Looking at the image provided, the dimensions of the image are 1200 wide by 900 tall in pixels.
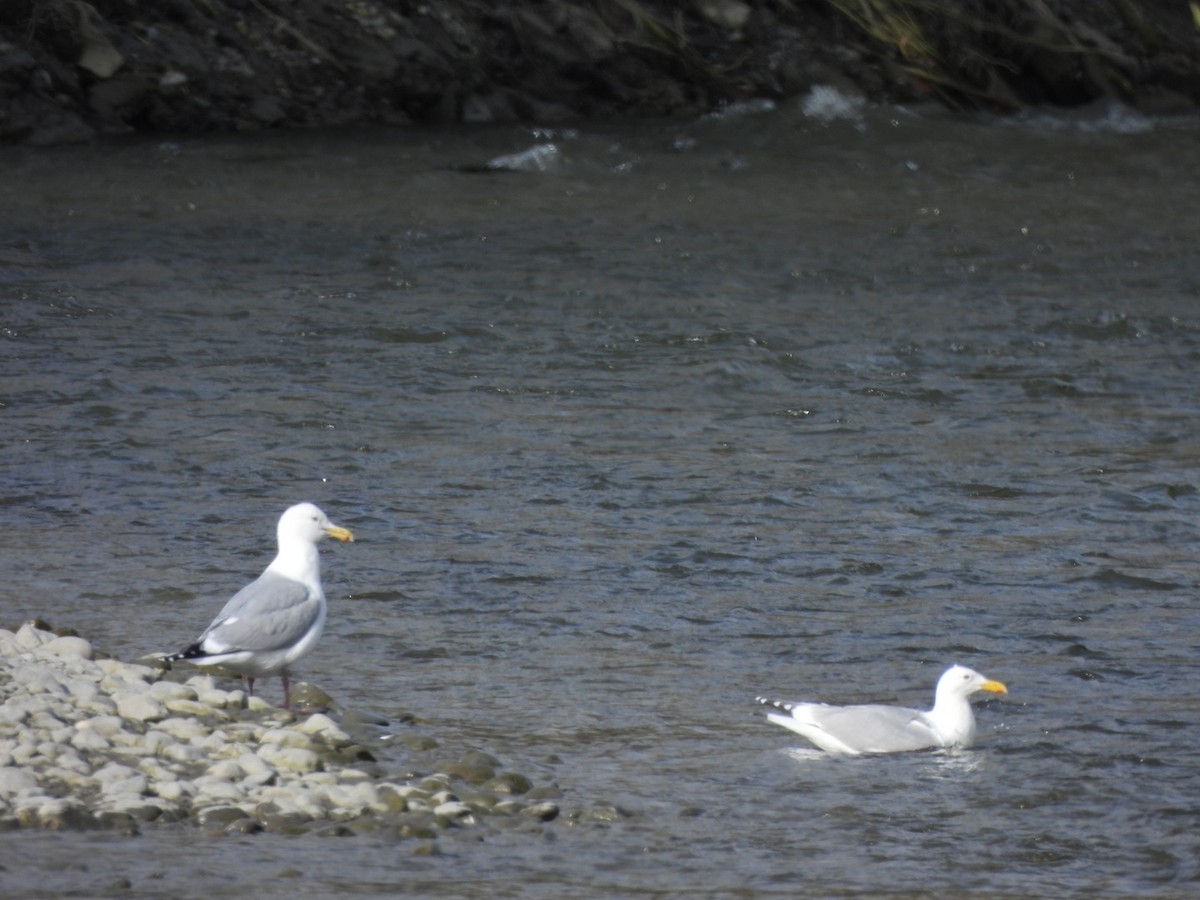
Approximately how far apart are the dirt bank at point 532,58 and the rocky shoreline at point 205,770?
1276cm

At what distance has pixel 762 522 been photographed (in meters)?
9.24

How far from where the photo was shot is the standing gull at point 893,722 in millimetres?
6480

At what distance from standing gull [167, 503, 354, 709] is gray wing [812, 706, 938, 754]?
1797 millimetres

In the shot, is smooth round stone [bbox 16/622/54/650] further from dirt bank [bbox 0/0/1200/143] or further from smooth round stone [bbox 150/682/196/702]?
dirt bank [bbox 0/0/1200/143]

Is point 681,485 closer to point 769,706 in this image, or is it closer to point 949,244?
point 769,706

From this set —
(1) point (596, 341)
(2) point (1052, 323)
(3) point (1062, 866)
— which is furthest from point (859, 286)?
(3) point (1062, 866)

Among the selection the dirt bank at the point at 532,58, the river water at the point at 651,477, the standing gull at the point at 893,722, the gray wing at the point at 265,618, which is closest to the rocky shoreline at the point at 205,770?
the river water at the point at 651,477

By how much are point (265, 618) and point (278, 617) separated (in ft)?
0.17

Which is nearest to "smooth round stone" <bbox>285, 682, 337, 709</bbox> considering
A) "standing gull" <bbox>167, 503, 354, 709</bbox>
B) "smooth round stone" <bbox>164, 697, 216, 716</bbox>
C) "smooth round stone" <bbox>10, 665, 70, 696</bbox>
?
"standing gull" <bbox>167, 503, 354, 709</bbox>

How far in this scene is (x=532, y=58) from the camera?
20.7m

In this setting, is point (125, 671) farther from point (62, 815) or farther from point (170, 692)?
point (62, 815)

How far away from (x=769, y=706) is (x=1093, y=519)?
299 cm

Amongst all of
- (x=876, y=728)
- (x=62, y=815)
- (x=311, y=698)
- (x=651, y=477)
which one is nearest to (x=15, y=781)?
(x=62, y=815)

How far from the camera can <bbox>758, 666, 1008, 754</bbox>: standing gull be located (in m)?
6.48
